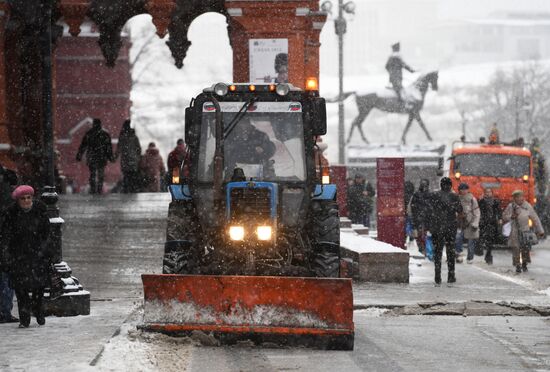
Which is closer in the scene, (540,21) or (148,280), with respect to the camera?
(148,280)

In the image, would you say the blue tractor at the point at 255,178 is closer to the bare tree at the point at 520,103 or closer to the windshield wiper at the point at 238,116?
the windshield wiper at the point at 238,116

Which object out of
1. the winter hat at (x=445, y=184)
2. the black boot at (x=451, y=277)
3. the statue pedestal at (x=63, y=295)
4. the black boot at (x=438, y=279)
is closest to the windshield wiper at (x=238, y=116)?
the statue pedestal at (x=63, y=295)

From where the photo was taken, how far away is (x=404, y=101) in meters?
53.6

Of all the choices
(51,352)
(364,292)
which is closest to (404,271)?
(364,292)

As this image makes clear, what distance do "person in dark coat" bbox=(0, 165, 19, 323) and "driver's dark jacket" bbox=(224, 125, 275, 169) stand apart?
2.52 meters

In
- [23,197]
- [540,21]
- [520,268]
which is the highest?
[540,21]

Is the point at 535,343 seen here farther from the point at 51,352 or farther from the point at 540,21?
the point at 540,21

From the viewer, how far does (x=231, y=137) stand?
14.4 meters

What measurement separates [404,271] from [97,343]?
334 inches

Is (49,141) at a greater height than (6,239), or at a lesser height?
greater

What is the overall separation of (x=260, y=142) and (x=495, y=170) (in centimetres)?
1927

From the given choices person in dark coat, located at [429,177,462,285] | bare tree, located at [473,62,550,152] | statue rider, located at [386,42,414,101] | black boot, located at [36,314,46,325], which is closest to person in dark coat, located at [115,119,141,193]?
person in dark coat, located at [429,177,462,285]

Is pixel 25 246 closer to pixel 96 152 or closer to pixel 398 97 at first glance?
pixel 96 152

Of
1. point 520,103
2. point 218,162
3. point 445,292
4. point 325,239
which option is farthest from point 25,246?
point 520,103
